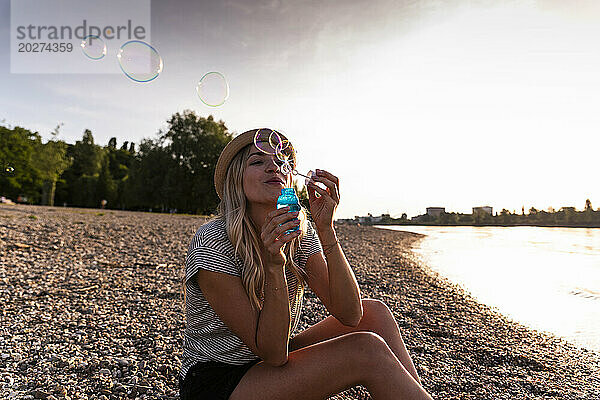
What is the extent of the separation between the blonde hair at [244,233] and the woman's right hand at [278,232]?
15 centimetres

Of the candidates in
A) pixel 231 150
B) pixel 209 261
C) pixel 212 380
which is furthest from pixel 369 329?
pixel 231 150

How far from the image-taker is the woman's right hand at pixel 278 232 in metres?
2.00

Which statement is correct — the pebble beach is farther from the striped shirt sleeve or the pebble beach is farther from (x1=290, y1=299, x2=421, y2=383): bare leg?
the striped shirt sleeve

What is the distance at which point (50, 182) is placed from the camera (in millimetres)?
42125

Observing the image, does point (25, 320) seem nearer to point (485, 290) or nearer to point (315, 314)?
point (315, 314)

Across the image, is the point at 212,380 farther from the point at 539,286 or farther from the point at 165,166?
the point at 165,166

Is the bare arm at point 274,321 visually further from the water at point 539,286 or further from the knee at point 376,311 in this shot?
the water at point 539,286

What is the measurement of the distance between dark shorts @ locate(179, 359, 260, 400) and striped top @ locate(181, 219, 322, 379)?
0.03 meters

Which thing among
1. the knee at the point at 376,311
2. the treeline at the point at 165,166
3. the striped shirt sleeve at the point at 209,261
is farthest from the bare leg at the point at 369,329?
the treeline at the point at 165,166

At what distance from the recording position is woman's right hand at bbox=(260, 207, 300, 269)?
6.55ft

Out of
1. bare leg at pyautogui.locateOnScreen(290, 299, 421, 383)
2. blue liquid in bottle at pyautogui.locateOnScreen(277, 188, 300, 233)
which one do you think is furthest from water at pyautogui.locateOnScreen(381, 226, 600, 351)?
blue liquid in bottle at pyautogui.locateOnScreen(277, 188, 300, 233)

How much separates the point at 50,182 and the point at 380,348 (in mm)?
47325

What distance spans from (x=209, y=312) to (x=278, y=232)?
0.66m

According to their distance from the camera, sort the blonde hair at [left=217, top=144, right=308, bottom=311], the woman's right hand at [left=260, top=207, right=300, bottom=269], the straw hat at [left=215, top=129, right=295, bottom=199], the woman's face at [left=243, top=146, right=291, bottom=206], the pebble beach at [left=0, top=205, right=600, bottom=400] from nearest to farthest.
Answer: the woman's right hand at [left=260, top=207, right=300, bottom=269]
the blonde hair at [left=217, top=144, right=308, bottom=311]
the woman's face at [left=243, top=146, right=291, bottom=206]
the straw hat at [left=215, top=129, right=295, bottom=199]
the pebble beach at [left=0, top=205, right=600, bottom=400]
